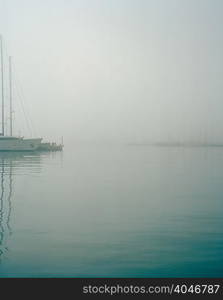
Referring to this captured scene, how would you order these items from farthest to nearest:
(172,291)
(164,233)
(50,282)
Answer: (164,233) < (50,282) < (172,291)

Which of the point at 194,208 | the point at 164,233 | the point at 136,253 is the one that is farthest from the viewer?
the point at 194,208

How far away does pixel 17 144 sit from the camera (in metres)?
50.7

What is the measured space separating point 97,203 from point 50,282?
6.96m

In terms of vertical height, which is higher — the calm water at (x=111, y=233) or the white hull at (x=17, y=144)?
the calm water at (x=111, y=233)

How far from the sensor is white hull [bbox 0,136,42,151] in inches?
1934

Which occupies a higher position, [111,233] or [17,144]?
[111,233]

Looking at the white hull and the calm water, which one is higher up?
the calm water

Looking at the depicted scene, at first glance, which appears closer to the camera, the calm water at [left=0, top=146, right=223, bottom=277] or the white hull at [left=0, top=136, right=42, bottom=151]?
the calm water at [left=0, top=146, right=223, bottom=277]

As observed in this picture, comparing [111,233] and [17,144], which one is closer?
[111,233]

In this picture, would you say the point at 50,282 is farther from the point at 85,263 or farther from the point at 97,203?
the point at 97,203

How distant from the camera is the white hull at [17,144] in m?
49.1

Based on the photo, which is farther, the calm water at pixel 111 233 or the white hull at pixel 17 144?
the white hull at pixel 17 144

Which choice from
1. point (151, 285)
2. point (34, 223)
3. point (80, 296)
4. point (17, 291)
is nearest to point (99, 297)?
point (80, 296)

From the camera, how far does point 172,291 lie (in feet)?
16.4
